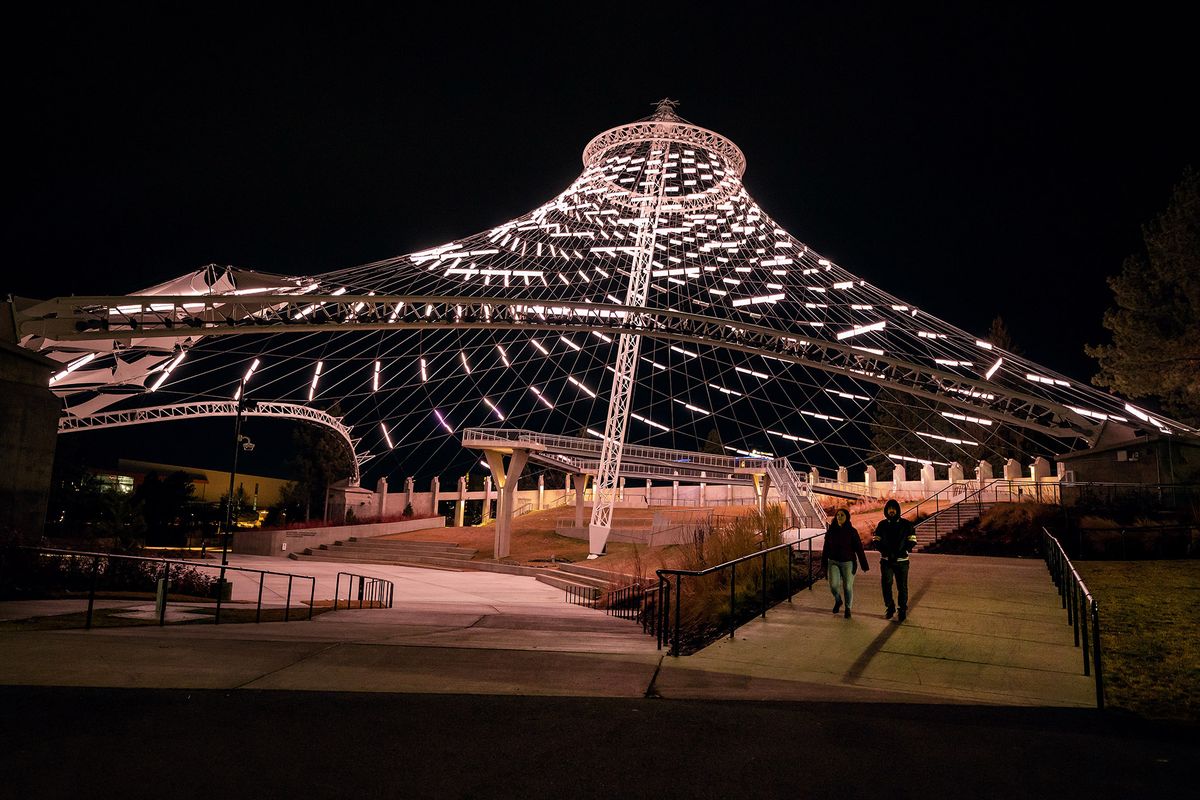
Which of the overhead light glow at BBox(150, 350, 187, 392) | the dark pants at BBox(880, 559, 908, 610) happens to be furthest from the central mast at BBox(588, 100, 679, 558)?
the dark pants at BBox(880, 559, 908, 610)

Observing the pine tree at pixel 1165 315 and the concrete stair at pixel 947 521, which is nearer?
the concrete stair at pixel 947 521

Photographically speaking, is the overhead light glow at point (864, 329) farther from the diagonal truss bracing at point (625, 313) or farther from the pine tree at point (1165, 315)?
the pine tree at point (1165, 315)

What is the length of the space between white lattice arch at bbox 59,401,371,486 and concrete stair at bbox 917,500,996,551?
36378mm

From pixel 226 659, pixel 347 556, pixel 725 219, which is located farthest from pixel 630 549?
pixel 226 659

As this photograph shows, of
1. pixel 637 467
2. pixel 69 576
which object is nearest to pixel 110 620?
pixel 69 576

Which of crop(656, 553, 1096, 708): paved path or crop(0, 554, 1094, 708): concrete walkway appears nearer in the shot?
crop(0, 554, 1094, 708): concrete walkway

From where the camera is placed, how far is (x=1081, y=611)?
886cm

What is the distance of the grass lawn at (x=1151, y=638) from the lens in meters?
6.93

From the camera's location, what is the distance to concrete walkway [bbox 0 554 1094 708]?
664 centimetres

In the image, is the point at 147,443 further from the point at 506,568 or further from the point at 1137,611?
the point at 1137,611

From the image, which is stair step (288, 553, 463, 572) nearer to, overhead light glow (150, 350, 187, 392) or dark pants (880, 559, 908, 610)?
overhead light glow (150, 350, 187, 392)

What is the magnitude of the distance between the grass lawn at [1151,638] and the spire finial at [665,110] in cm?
3779

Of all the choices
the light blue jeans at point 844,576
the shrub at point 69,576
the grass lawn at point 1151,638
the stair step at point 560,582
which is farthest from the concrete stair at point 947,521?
the shrub at point 69,576

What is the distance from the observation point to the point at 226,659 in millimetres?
7531
